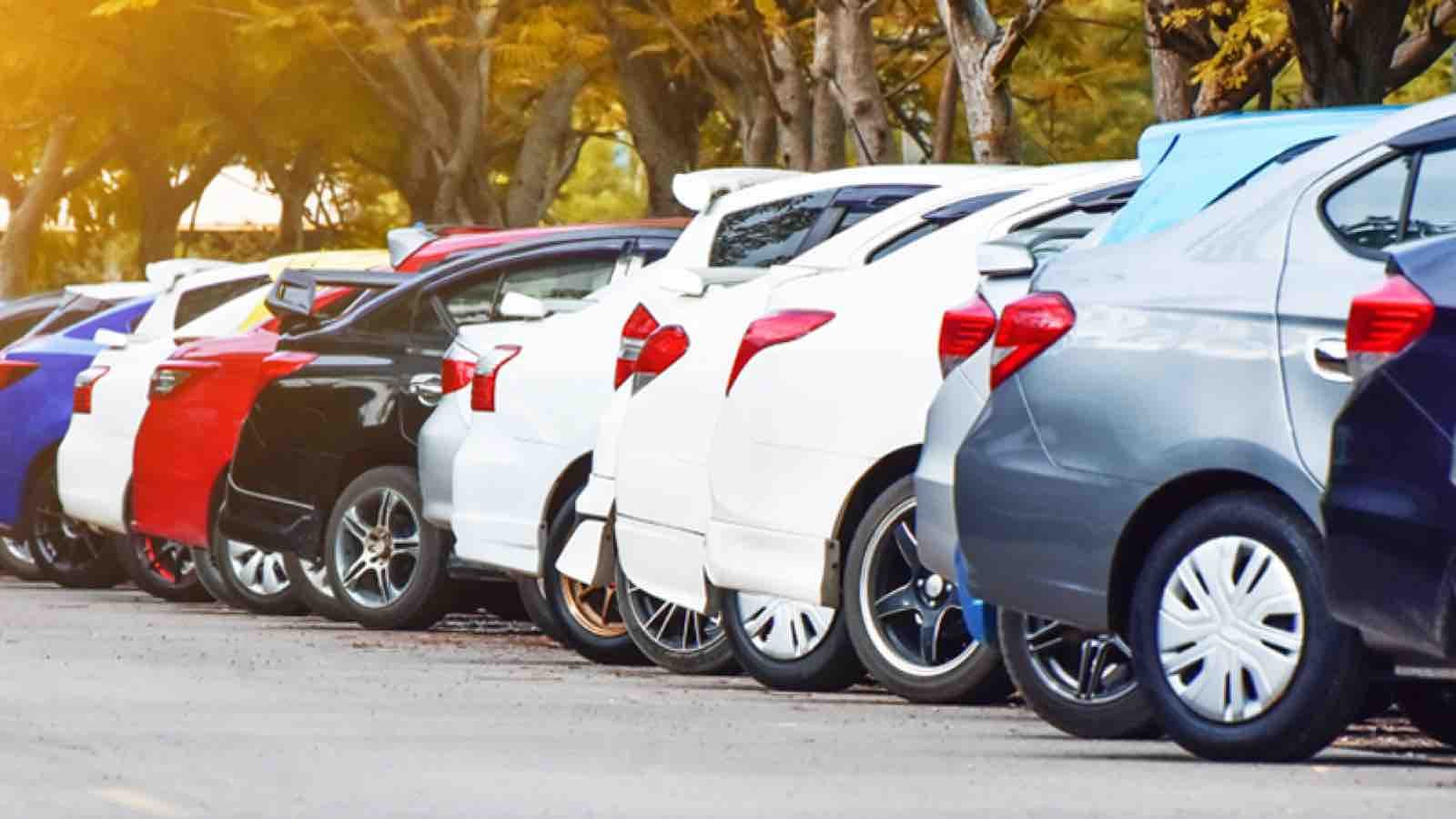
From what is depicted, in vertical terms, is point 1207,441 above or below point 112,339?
above

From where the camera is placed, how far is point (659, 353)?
37.6 ft

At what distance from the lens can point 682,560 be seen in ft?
36.8

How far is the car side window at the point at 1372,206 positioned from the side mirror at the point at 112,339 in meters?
10.1

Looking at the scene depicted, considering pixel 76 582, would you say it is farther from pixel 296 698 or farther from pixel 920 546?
pixel 920 546

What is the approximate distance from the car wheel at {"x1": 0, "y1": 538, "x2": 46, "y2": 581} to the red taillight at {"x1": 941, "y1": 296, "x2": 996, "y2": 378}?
10.3 meters

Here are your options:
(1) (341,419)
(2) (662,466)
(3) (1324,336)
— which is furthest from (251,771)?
(1) (341,419)

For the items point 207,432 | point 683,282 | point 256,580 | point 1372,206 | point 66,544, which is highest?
point 1372,206

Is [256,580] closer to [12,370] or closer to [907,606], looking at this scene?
[12,370]

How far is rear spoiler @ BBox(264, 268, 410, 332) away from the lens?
14.4 metres

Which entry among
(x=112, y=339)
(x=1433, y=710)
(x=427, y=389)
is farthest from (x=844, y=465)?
(x=112, y=339)

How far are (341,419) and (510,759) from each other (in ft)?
19.3

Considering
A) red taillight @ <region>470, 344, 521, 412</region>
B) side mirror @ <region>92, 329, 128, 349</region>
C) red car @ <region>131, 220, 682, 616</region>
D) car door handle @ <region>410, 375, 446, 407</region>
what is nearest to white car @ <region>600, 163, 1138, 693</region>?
red taillight @ <region>470, 344, 521, 412</region>

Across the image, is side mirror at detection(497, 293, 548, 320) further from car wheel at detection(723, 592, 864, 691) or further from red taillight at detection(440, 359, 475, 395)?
car wheel at detection(723, 592, 864, 691)

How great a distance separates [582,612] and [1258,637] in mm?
4800
